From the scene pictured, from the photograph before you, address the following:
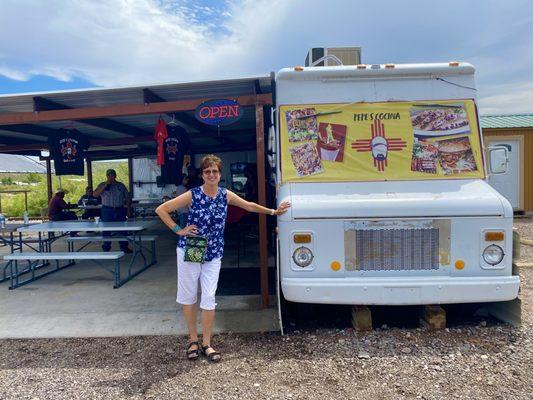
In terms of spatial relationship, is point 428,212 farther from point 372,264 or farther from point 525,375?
point 525,375

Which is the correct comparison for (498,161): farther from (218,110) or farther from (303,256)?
(218,110)

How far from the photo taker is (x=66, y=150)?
9.09m

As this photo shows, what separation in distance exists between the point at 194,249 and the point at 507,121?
46.2ft

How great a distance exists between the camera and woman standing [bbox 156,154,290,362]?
12.2 feet

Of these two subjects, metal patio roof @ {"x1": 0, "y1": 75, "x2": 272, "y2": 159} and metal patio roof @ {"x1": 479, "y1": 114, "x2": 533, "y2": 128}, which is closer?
metal patio roof @ {"x1": 0, "y1": 75, "x2": 272, "y2": 159}

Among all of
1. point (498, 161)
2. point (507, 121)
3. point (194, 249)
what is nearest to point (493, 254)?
point (498, 161)

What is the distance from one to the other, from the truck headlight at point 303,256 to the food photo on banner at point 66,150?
7.02 m

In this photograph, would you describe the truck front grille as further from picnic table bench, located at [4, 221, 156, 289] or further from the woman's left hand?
picnic table bench, located at [4, 221, 156, 289]

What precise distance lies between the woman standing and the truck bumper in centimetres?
77

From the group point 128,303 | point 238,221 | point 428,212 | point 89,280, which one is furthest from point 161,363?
point 238,221

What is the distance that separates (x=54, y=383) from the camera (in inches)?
137

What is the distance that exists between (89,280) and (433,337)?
5282 mm

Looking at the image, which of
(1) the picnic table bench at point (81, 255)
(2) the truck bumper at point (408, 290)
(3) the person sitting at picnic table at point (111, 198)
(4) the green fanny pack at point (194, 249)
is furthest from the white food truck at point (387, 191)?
(3) the person sitting at picnic table at point (111, 198)

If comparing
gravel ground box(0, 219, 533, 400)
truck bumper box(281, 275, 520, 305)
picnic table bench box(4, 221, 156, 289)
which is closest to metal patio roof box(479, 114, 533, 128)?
gravel ground box(0, 219, 533, 400)
